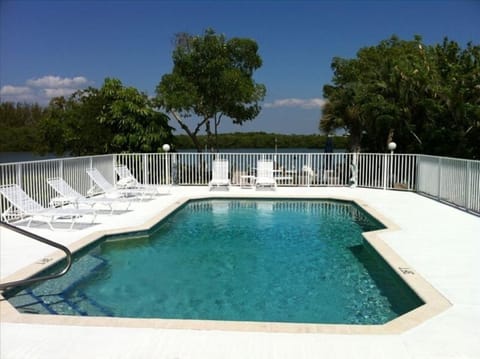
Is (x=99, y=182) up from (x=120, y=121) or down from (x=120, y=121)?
down

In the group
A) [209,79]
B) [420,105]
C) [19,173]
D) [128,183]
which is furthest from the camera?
[209,79]

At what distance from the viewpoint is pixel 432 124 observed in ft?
52.6

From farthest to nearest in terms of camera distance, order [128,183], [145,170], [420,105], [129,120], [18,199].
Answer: [420,105] → [129,120] → [145,170] → [128,183] → [18,199]

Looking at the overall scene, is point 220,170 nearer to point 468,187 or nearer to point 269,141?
point 468,187

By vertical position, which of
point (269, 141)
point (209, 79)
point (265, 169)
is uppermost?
point (209, 79)

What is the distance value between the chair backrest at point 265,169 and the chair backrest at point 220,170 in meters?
1.11

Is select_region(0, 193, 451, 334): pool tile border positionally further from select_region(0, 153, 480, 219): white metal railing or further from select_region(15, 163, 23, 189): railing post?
select_region(0, 153, 480, 219): white metal railing

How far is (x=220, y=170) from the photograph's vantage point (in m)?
14.0

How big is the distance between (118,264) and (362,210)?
6.29 m

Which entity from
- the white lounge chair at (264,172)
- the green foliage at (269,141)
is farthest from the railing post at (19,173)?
the green foliage at (269,141)

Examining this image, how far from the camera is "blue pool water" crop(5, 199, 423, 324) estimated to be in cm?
461

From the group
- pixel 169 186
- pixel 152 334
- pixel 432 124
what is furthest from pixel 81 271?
pixel 432 124

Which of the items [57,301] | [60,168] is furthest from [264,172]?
[57,301]

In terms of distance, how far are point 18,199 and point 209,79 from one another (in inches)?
503
